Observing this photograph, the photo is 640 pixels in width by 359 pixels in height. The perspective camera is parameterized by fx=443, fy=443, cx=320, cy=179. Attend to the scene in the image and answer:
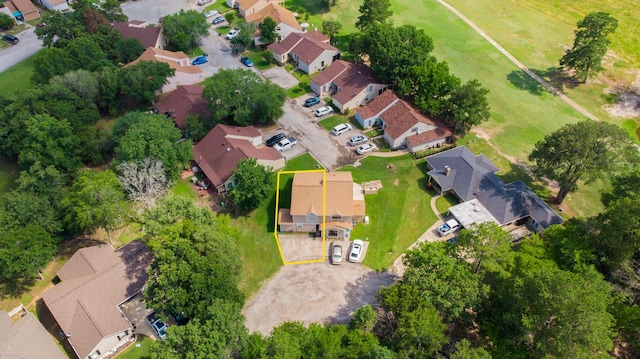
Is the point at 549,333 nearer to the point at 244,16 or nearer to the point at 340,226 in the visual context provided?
the point at 340,226

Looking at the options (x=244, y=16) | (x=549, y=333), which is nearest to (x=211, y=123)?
(x=244, y=16)

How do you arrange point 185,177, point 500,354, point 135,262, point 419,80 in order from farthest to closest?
1. point 419,80
2. point 185,177
3. point 135,262
4. point 500,354

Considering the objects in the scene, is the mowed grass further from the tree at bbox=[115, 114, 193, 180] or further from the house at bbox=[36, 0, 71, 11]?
the house at bbox=[36, 0, 71, 11]

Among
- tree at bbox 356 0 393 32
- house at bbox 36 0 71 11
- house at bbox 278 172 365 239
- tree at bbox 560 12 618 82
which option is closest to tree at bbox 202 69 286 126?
house at bbox 278 172 365 239

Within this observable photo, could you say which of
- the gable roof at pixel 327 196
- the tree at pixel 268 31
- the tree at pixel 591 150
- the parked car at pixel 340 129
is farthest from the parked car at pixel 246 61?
the tree at pixel 591 150

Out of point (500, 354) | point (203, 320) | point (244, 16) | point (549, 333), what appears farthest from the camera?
point (244, 16)

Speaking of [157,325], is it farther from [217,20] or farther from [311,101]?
[217,20]

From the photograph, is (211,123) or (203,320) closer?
(203,320)
